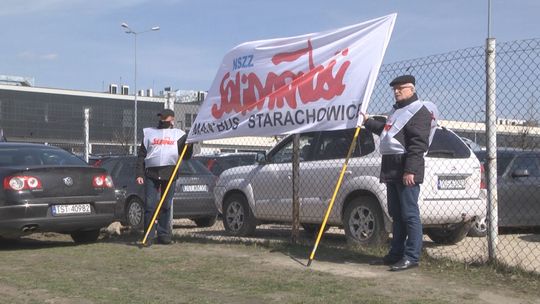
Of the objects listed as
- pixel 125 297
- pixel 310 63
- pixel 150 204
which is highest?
pixel 310 63

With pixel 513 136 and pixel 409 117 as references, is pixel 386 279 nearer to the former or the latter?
pixel 409 117

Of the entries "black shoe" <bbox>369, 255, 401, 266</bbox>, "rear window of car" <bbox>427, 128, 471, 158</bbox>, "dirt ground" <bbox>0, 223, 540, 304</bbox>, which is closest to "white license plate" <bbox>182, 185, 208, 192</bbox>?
"dirt ground" <bbox>0, 223, 540, 304</bbox>

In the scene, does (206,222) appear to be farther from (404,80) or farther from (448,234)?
(404,80)

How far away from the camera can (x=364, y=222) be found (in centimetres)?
873

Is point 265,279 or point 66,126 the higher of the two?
point 66,126

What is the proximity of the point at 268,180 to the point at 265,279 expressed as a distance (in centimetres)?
368

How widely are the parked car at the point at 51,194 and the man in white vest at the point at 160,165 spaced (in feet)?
2.28

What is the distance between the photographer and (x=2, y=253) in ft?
29.0

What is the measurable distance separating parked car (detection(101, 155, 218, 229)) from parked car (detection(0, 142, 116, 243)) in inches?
112

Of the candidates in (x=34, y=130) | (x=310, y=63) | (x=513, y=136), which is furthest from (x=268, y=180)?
(x=34, y=130)

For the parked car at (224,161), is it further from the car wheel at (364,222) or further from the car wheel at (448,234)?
the car wheel at (364,222)

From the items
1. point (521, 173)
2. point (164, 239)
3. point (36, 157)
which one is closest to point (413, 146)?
point (164, 239)

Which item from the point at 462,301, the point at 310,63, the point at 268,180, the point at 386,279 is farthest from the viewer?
the point at 268,180

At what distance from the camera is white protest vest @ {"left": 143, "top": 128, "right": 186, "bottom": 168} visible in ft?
30.2
